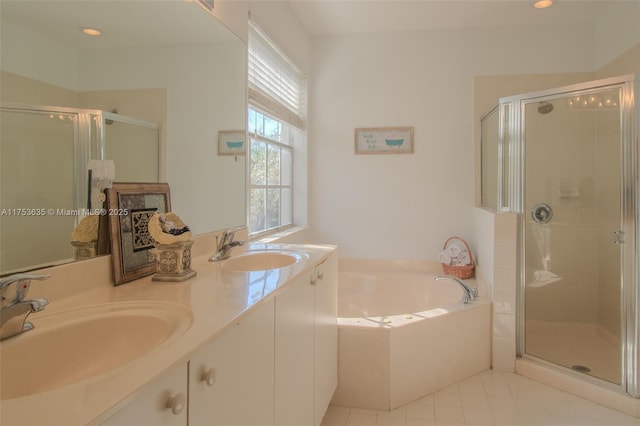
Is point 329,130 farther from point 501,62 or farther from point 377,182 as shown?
point 501,62

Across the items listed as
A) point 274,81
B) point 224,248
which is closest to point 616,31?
point 274,81

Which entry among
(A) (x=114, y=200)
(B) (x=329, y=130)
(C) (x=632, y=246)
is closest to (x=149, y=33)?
(A) (x=114, y=200)

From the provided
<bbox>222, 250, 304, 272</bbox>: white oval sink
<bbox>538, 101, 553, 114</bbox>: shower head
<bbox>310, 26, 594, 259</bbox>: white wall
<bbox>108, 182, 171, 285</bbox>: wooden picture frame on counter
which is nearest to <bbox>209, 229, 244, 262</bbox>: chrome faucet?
<bbox>222, 250, 304, 272</bbox>: white oval sink

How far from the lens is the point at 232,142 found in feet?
6.49

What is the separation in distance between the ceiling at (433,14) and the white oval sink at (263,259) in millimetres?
2035

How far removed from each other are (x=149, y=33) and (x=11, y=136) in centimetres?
71

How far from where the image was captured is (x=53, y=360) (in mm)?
772

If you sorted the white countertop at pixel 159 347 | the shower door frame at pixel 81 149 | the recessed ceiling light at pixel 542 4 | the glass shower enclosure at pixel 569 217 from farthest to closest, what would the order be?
1. the recessed ceiling light at pixel 542 4
2. the glass shower enclosure at pixel 569 217
3. the shower door frame at pixel 81 149
4. the white countertop at pixel 159 347

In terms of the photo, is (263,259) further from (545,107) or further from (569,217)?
(569,217)

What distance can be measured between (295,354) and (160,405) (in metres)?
0.74

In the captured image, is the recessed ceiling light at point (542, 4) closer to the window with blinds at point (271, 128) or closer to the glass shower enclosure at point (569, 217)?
the glass shower enclosure at point (569, 217)

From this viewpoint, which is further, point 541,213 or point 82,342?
point 541,213

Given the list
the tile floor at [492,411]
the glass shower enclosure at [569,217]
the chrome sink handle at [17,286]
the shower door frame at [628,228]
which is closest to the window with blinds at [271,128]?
the tile floor at [492,411]

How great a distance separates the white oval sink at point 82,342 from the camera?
0.70m
